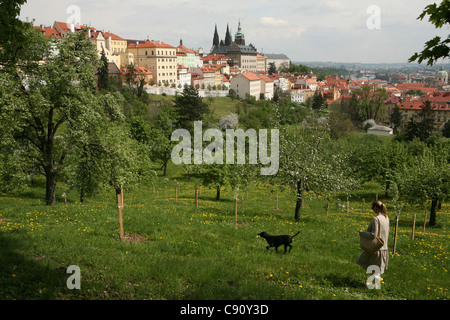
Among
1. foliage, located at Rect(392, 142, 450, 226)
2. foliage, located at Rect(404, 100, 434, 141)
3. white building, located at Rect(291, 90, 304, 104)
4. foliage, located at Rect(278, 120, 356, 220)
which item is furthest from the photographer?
white building, located at Rect(291, 90, 304, 104)

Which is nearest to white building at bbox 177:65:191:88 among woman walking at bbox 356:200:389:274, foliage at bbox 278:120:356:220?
foliage at bbox 278:120:356:220

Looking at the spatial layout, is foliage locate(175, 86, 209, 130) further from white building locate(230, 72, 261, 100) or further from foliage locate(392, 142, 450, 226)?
white building locate(230, 72, 261, 100)

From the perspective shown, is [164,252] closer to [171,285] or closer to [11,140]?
[171,285]

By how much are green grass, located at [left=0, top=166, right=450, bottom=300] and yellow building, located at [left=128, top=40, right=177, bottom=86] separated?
5355 inches

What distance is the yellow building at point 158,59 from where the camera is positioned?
5787 inches

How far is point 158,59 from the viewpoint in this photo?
14725 centimetres

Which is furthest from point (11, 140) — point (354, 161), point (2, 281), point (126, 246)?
point (354, 161)

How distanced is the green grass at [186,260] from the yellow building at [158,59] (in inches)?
5355

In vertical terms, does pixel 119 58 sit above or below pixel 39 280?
above

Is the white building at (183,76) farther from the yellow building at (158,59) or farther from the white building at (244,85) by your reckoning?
the white building at (244,85)

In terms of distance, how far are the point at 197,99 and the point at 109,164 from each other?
176 feet

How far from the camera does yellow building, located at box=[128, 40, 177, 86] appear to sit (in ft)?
482

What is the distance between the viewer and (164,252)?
11.5 meters

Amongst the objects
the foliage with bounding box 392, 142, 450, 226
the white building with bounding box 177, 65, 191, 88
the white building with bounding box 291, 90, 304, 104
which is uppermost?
the white building with bounding box 177, 65, 191, 88
